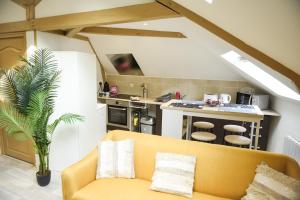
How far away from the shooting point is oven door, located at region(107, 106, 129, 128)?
501cm

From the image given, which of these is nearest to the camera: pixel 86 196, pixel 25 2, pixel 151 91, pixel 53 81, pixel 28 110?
pixel 86 196

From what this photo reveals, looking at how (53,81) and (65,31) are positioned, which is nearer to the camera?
(53,81)

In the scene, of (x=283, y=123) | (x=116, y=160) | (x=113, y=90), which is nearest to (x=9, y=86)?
(x=116, y=160)

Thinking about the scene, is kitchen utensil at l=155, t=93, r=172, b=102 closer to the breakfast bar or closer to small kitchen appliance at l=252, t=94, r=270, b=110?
the breakfast bar

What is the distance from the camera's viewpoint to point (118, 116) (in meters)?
5.12

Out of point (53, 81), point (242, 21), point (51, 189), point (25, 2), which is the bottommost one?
point (51, 189)

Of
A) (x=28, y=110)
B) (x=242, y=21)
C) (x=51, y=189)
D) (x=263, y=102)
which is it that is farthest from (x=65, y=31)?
(x=263, y=102)

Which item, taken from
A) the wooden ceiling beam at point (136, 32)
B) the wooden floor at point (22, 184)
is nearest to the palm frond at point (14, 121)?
the wooden floor at point (22, 184)

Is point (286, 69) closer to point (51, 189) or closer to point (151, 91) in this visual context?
point (51, 189)

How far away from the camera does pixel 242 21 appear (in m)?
1.27

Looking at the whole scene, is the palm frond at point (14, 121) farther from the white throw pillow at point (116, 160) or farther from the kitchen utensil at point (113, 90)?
the kitchen utensil at point (113, 90)

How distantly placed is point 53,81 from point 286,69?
113 inches

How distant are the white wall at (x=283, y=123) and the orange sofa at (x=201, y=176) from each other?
1.01 meters

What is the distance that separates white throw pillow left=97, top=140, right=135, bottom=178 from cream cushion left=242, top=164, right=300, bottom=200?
1245mm
